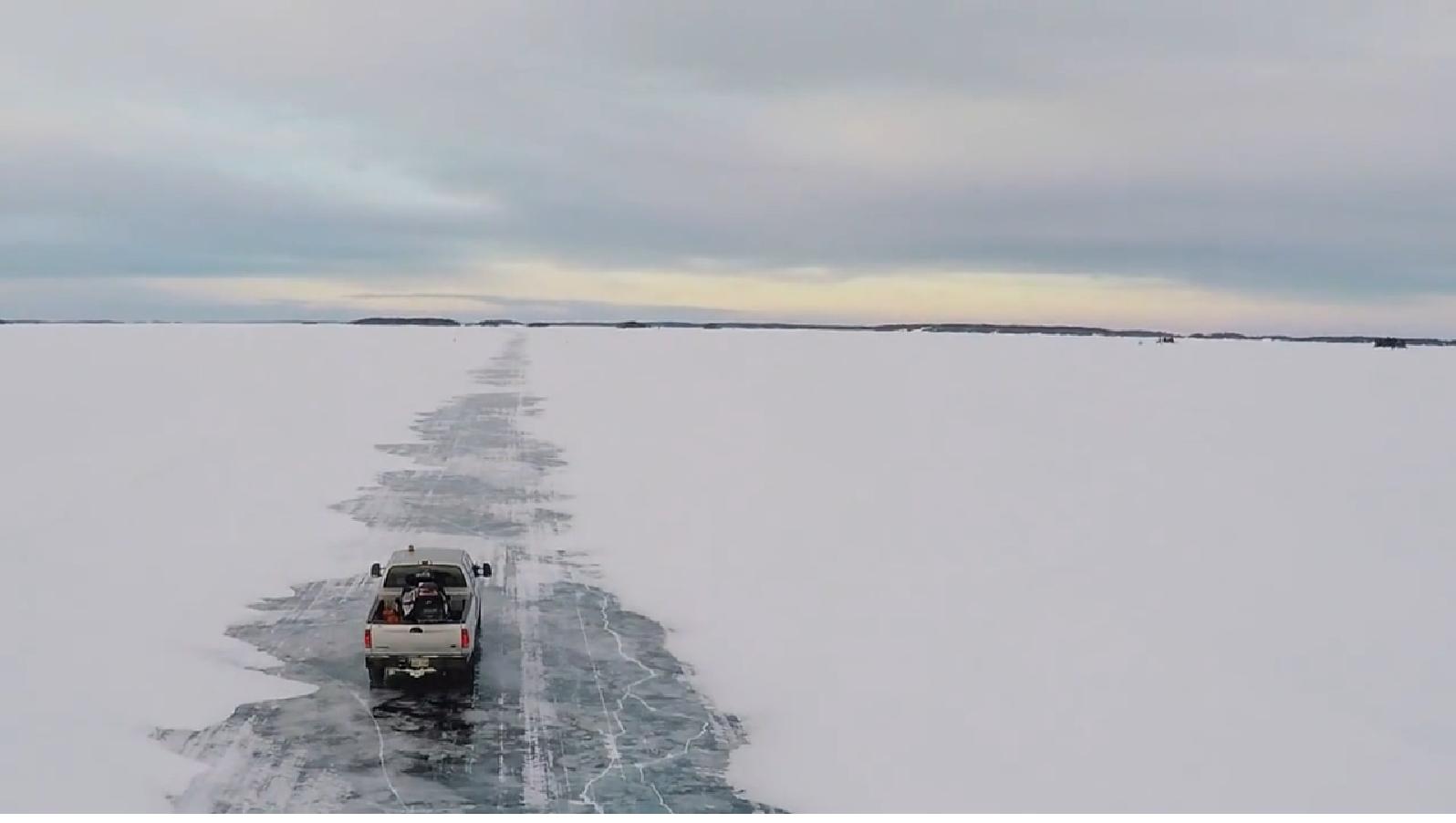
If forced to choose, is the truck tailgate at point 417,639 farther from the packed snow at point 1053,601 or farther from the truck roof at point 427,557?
the packed snow at point 1053,601

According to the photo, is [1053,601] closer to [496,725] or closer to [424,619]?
[496,725]

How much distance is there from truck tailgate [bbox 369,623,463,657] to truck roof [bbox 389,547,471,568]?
6.64 feet

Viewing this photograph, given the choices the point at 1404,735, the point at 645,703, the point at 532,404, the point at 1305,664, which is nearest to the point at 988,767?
the point at 645,703

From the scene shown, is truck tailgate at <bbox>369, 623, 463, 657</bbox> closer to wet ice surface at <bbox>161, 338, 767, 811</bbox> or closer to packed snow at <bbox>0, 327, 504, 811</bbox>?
wet ice surface at <bbox>161, 338, 767, 811</bbox>

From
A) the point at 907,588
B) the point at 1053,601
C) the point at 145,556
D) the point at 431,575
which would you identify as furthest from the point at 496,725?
the point at 145,556

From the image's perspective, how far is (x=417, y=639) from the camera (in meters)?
13.8

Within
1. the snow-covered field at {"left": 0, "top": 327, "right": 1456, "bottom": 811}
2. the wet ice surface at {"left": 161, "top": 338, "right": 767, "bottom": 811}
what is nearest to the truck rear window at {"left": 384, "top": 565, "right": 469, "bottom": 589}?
the wet ice surface at {"left": 161, "top": 338, "right": 767, "bottom": 811}

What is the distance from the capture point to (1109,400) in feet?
188

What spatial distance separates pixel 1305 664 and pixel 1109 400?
141 feet

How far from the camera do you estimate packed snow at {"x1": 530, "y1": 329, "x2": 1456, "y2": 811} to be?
482 inches

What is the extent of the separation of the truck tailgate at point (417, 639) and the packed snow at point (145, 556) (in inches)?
52.4

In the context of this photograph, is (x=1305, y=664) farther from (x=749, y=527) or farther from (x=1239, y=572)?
(x=749, y=527)

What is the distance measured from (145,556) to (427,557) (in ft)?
28.7

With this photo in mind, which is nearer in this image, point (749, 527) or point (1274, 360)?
point (749, 527)
